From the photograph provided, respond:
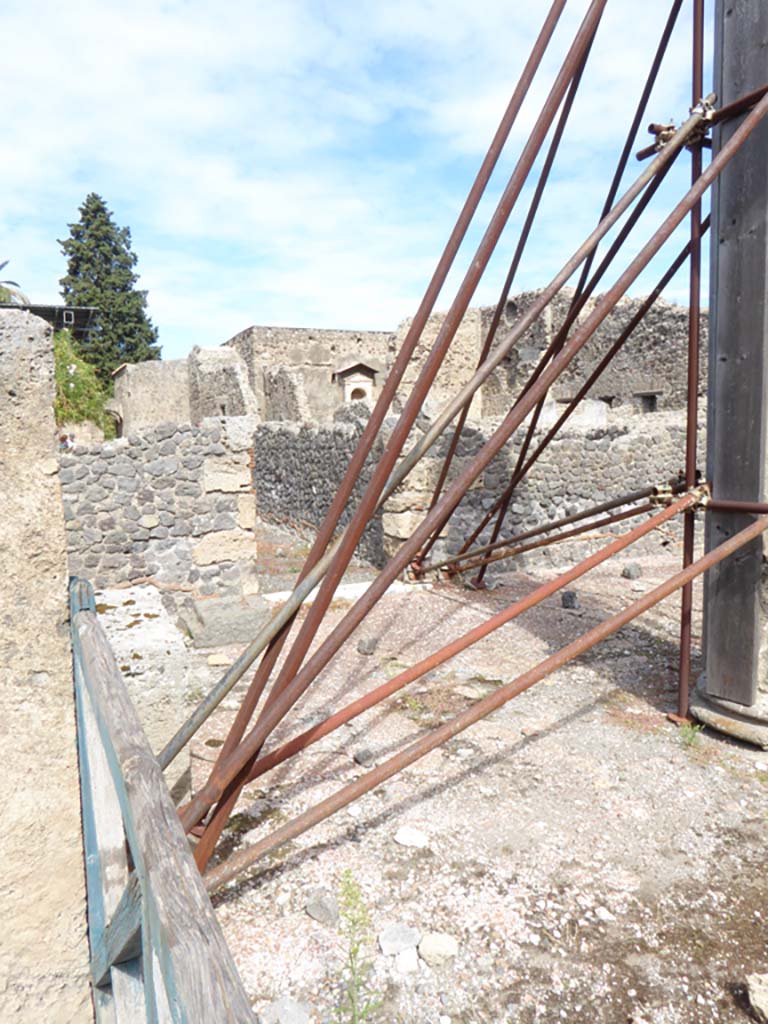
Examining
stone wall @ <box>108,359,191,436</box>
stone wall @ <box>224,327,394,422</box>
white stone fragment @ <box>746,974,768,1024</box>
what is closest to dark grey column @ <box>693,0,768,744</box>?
white stone fragment @ <box>746,974,768,1024</box>

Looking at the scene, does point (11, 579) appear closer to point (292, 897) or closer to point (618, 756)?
point (292, 897)

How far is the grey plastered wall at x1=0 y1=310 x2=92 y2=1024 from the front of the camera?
147 centimetres

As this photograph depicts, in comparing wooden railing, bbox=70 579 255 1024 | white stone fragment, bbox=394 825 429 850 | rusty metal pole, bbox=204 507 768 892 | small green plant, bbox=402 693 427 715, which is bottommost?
small green plant, bbox=402 693 427 715

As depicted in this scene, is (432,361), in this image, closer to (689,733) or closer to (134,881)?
(134,881)

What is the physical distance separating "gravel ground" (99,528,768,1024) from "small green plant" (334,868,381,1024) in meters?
0.02

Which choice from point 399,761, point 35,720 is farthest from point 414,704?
point 35,720

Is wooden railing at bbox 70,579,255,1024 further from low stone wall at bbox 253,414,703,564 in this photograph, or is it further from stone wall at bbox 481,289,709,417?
stone wall at bbox 481,289,709,417

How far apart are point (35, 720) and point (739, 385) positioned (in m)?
3.45

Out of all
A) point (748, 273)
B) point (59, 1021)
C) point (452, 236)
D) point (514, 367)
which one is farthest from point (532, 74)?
point (514, 367)

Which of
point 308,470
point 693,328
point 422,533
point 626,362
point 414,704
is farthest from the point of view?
point 626,362

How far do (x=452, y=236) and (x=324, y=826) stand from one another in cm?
254

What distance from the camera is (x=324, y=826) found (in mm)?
2994

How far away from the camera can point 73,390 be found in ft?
55.6

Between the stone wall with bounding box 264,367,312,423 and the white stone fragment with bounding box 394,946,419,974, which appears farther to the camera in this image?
the stone wall with bounding box 264,367,312,423
